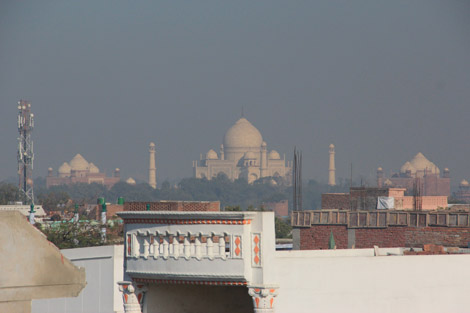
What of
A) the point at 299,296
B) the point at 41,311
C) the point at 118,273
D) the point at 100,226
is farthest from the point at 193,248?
the point at 100,226

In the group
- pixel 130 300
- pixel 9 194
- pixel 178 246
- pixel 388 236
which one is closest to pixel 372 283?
pixel 178 246

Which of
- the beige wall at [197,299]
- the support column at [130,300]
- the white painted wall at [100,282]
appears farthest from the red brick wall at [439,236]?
the support column at [130,300]

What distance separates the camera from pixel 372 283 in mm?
17156

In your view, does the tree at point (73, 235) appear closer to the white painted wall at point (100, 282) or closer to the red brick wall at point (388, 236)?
the red brick wall at point (388, 236)

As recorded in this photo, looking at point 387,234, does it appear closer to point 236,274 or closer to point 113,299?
point 113,299

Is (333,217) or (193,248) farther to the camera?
(333,217)

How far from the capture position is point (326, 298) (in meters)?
16.6

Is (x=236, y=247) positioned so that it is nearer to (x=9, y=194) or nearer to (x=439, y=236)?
(x=439, y=236)

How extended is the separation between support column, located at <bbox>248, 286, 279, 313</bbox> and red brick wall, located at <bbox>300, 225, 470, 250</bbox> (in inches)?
850

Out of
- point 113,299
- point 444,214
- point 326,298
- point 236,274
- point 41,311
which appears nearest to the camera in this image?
point 236,274

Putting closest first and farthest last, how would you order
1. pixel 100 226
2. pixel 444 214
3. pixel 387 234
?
1. pixel 444 214
2. pixel 387 234
3. pixel 100 226

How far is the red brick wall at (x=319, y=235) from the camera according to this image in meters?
46.4

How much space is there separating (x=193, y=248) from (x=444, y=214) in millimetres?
26219

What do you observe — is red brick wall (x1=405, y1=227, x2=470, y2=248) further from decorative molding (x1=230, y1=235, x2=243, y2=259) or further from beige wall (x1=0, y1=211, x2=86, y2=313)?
beige wall (x1=0, y1=211, x2=86, y2=313)
